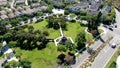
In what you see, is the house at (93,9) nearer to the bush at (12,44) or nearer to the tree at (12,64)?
the bush at (12,44)

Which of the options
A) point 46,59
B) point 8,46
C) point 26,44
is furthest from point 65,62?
point 8,46

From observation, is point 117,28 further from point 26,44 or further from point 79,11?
point 26,44

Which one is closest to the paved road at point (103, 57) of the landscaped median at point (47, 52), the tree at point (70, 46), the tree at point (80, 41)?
the tree at point (80, 41)

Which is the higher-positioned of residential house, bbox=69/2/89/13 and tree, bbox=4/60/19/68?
residential house, bbox=69/2/89/13

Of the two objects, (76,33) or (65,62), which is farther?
(76,33)

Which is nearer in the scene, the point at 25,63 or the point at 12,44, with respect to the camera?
the point at 25,63

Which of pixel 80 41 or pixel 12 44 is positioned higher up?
pixel 80 41

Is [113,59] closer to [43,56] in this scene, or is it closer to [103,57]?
[103,57]

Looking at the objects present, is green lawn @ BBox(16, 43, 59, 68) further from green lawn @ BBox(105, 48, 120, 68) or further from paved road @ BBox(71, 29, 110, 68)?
green lawn @ BBox(105, 48, 120, 68)

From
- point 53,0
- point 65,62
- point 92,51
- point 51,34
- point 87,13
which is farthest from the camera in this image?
point 53,0

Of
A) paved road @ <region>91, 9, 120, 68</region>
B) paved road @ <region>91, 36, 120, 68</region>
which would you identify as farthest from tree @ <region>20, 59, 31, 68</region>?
paved road @ <region>91, 9, 120, 68</region>

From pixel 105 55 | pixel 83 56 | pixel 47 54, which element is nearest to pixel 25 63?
pixel 47 54
